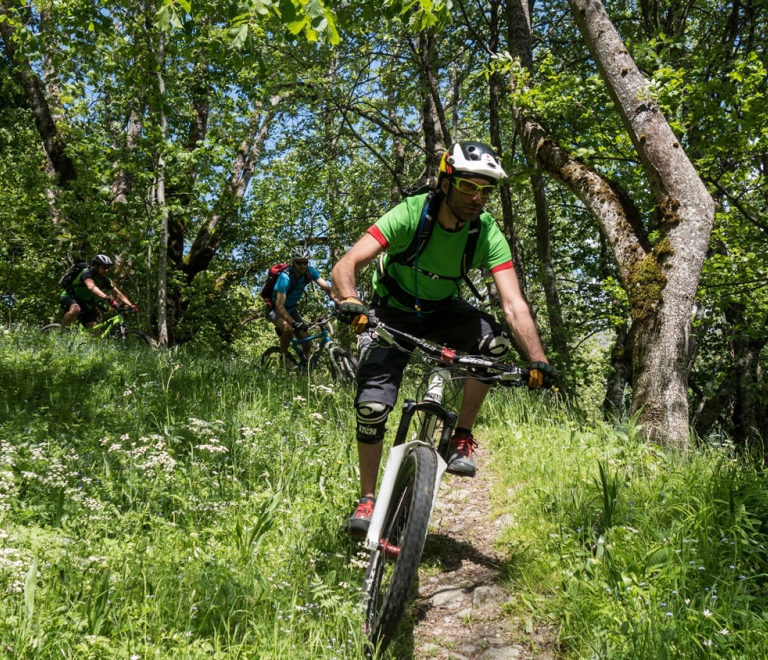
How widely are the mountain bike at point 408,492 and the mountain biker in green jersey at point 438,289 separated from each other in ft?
0.87

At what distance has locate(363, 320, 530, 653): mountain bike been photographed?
2.55m

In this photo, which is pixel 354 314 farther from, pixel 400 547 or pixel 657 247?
pixel 657 247

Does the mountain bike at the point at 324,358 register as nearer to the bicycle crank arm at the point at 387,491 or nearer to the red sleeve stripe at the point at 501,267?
the red sleeve stripe at the point at 501,267

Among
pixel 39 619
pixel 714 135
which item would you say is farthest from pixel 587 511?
pixel 714 135

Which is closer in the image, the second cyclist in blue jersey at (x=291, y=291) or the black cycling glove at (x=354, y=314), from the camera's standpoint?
the black cycling glove at (x=354, y=314)

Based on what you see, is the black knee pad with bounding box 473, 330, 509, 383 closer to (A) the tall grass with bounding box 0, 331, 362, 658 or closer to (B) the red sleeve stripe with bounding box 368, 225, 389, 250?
(B) the red sleeve stripe with bounding box 368, 225, 389, 250

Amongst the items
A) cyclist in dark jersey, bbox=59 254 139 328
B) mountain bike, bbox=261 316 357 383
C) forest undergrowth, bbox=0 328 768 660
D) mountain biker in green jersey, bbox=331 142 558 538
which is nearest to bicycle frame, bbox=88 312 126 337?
cyclist in dark jersey, bbox=59 254 139 328

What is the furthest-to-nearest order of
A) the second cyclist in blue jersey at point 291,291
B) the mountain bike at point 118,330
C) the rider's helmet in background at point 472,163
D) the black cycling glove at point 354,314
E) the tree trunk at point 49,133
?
the tree trunk at point 49,133, the mountain bike at point 118,330, the second cyclist in blue jersey at point 291,291, the rider's helmet in background at point 472,163, the black cycling glove at point 354,314

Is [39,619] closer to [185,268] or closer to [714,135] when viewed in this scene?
[714,135]

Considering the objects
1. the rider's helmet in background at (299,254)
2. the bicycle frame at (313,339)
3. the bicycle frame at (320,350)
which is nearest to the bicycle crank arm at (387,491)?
the rider's helmet in background at (299,254)

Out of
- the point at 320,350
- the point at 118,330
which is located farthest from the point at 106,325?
the point at 320,350

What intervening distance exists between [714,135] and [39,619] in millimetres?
8386

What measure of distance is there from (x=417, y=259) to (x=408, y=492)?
142cm

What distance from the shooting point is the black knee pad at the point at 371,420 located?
133 inches
